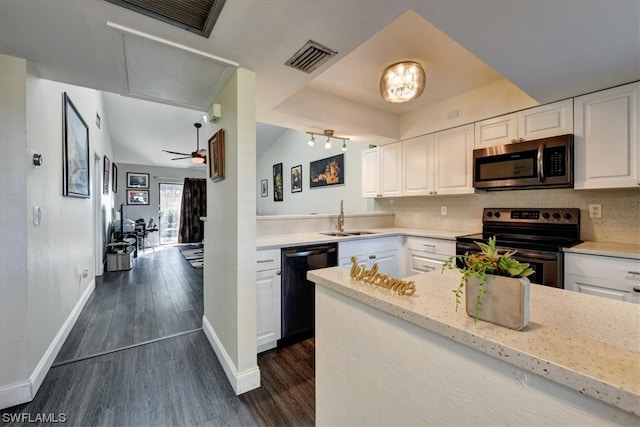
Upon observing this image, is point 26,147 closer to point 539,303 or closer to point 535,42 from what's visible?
point 539,303

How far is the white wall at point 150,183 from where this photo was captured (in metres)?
7.73

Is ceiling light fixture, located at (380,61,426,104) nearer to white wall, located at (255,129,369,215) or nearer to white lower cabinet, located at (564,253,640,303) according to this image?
white lower cabinet, located at (564,253,640,303)

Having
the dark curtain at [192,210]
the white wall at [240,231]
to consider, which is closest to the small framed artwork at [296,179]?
the dark curtain at [192,210]

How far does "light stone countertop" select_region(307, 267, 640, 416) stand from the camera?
1.44 feet

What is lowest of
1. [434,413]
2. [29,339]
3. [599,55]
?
[29,339]

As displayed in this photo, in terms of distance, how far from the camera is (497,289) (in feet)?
2.00

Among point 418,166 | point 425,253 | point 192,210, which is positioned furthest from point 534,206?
point 192,210

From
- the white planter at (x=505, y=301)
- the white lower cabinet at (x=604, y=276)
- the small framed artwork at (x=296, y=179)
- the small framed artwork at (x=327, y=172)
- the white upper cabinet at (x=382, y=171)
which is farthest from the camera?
the small framed artwork at (x=296, y=179)

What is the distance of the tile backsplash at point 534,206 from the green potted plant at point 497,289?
8.09 feet

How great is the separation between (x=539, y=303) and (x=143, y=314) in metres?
3.52

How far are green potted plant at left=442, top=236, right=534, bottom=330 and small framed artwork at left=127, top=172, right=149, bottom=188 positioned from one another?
9385 millimetres

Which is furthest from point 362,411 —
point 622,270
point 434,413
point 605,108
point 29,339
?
point 605,108

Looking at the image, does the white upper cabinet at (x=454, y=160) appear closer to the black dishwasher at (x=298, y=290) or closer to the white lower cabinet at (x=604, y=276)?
the white lower cabinet at (x=604, y=276)

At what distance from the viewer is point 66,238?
253 centimetres
